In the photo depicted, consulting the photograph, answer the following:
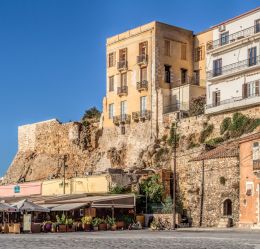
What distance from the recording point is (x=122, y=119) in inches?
2410

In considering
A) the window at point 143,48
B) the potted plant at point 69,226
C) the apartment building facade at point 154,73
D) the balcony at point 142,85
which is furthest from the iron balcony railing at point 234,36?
the potted plant at point 69,226

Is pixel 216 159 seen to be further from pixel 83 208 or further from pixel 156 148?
pixel 156 148

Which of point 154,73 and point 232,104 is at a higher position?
point 154,73

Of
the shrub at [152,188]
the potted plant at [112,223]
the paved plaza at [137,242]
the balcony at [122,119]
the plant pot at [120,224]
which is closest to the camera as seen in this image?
the paved plaza at [137,242]

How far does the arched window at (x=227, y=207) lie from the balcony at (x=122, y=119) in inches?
793

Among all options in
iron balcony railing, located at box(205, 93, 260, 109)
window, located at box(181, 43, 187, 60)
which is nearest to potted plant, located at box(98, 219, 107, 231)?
iron balcony railing, located at box(205, 93, 260, 109)

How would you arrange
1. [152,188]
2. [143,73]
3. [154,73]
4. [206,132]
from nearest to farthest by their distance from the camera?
[152,188] < [206,132] < [154,73] < [143,73]

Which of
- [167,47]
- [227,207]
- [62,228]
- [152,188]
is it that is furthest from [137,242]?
[167,47]

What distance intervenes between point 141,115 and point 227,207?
18845 millimetres

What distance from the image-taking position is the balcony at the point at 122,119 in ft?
199

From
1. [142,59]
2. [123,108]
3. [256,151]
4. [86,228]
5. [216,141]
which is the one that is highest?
[142,59]

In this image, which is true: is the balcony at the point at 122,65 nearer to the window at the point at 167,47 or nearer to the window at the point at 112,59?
the window at the point at 112,59

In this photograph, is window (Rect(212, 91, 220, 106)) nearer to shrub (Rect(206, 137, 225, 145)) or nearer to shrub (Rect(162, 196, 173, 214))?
shrub (Rect(206, 137, 225, 145))

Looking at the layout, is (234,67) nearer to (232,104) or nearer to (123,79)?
(232,104)
